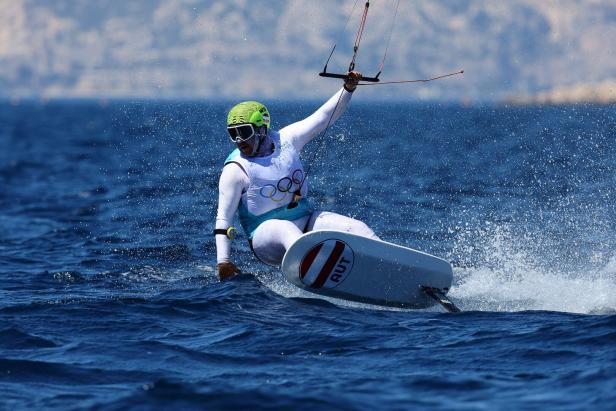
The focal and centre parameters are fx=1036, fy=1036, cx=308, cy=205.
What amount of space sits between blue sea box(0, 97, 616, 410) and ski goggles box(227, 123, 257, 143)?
1653mm

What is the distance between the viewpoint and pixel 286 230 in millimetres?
11062

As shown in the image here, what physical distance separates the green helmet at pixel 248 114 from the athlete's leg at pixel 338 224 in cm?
126

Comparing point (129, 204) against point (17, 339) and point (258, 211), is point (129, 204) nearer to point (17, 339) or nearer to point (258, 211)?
point (258, 211)

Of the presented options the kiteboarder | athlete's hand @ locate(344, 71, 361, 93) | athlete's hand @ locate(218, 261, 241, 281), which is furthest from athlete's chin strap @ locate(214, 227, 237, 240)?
athlete's hand @ locate(344, 71, 361, 93)

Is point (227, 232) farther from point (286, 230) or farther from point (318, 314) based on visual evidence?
point (318, 314)

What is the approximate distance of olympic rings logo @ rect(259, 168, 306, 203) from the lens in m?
11.3

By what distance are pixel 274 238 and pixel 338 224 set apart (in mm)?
758

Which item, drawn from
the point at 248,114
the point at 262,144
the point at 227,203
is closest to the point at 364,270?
the point at 227,203

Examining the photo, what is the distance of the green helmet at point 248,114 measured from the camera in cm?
1110

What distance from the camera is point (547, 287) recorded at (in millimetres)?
11102

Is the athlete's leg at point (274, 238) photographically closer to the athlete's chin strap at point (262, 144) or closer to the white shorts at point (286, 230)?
the white shorts at point (286, 230)

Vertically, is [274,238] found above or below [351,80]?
below

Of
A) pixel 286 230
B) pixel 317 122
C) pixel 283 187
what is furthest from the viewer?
pixel 317 122

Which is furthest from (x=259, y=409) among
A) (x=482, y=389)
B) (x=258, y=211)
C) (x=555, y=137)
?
(x=555, y=137)
